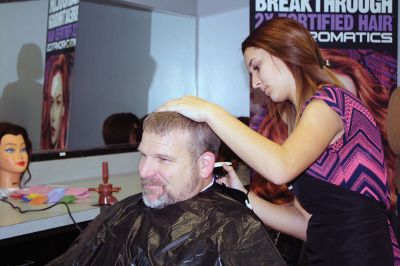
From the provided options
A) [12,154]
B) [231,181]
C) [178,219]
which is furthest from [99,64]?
[178,219]

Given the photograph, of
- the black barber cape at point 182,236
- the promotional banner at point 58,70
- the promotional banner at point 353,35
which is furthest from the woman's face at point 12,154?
the promotional banner at point 353,35

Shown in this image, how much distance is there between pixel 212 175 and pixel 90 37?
222 cm

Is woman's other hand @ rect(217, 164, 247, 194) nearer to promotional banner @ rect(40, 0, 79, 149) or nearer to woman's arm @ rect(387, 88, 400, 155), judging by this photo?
woman's arm @ rect(387, 88, 400, 155)

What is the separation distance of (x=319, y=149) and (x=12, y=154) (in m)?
1.60

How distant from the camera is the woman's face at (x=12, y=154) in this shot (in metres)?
2.27

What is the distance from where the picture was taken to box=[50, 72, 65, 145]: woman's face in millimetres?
2883

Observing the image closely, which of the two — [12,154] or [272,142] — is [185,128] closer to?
[272,142]

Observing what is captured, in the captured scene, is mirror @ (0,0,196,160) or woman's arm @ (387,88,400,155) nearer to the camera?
woman's arm @ (387,88,400,155)

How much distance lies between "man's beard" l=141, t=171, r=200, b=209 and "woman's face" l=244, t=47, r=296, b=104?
33 cm

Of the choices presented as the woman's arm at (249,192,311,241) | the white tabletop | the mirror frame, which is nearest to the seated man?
the woman's arm at (249,192,311,241)

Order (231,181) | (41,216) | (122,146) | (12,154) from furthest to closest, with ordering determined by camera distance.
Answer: (122,146) → (12,154) → (41,216) → (231,181)

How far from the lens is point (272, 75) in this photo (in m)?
1.39

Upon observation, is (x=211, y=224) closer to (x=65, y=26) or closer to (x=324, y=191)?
(x=324, y=191)

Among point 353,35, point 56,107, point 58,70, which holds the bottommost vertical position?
point 56,107
